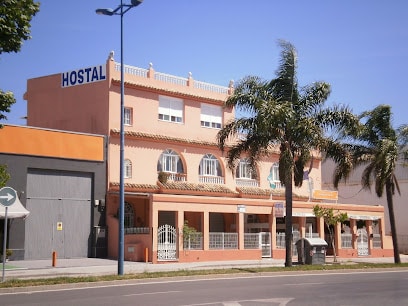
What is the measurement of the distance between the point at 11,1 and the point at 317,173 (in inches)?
1481

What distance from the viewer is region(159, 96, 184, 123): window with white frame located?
130ft

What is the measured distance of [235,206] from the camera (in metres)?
36.7

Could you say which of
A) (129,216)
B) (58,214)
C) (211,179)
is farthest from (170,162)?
(58,214)

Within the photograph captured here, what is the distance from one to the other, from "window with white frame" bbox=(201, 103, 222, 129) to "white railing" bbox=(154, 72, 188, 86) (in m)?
2.30

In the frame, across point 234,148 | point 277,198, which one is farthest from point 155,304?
point 277,198

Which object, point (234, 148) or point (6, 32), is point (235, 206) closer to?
point (234, 148)

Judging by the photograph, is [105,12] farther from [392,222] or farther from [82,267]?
[392,222]

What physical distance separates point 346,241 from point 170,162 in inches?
551

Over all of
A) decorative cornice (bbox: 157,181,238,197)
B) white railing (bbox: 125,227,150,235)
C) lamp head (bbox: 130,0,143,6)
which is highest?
lamp head (bbox: 130,0,143,6)

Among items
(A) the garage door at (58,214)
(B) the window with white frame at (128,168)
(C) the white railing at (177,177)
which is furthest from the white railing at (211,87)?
(A) the garage door at (58,214)

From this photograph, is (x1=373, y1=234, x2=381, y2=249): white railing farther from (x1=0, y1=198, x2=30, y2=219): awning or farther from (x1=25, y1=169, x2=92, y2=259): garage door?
(x1=0, y1=198, x2=30, y2=219): awning

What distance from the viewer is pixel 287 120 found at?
27266mm

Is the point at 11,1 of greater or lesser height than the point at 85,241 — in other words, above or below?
above

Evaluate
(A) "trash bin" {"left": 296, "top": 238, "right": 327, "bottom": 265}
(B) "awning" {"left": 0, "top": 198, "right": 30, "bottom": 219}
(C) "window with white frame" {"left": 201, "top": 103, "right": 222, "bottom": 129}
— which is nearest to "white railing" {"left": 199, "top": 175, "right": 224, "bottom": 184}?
(C) "window with white frame" {"left": 201, "top": 103, "right": 222, "bottom": 129}
